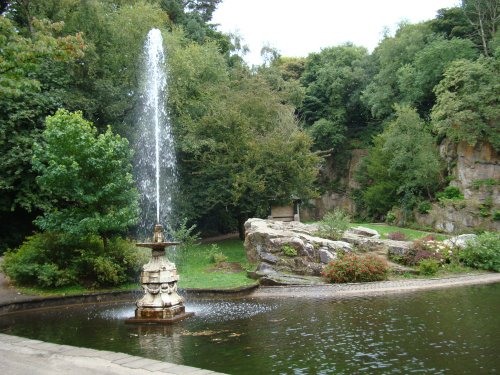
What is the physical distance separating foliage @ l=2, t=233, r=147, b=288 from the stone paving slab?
9.19 m

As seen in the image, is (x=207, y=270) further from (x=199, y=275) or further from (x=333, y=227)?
(x=333, y=227)

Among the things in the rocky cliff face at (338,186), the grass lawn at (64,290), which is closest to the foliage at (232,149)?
the grass lawn at (64,290)

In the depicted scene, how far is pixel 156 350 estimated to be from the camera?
8.74m

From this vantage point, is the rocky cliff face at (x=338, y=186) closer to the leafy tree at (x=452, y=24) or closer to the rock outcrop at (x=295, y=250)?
the leafy tree at (x=452, y=24)

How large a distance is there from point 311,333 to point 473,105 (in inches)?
1041

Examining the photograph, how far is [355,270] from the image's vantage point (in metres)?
16.6

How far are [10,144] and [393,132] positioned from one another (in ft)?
Answer: 86.1

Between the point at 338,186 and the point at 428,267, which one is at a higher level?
the point at 338,186

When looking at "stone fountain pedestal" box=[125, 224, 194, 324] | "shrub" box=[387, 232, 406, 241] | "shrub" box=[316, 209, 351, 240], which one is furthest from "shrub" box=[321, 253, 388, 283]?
"shrub" box=[387, 232, 406, 241]

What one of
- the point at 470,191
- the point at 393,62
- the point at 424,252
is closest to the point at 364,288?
the point at 424,252

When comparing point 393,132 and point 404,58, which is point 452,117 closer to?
point 393,132

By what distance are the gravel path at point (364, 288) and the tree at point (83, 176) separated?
20.4 feet

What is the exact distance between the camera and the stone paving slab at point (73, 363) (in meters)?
6.09

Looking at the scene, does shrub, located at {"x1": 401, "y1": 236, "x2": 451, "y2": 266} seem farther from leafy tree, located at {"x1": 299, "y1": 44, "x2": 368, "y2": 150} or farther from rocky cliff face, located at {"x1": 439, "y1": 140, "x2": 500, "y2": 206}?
leafy tree, located at {"x1": 299, "y1": 44, "x2": 368, "y2": 150}
